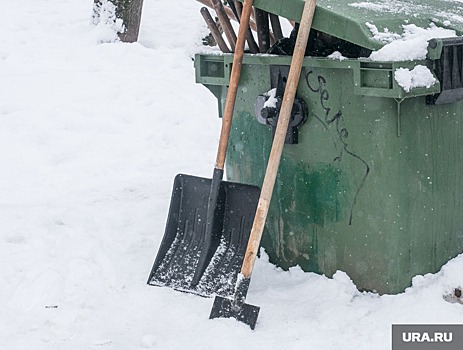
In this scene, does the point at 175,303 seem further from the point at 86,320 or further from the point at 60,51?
the point at 60,51

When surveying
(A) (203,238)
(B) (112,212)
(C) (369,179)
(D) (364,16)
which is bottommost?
(B) (112,212)

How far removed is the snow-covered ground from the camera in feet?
12.6

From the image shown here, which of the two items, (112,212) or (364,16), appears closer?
(364,16)

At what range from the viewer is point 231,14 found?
16.8 ft

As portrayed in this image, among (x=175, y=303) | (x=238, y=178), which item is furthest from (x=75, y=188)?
(x=175, y=303)

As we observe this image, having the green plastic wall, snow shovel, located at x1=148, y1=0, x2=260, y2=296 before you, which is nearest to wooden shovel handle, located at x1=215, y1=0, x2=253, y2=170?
snow shovel, located at x1=148, y1=0, x2=260, y2=296

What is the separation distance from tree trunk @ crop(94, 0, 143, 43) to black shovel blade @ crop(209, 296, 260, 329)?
18.8ft

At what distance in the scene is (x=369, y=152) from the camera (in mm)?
3963

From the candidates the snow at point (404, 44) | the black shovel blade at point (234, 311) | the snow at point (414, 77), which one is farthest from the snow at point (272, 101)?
the black shovel blade at point (234, 311)

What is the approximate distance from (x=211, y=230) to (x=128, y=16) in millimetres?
5359

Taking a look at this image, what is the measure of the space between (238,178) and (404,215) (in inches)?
47.1

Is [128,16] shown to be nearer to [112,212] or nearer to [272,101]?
[112,212]

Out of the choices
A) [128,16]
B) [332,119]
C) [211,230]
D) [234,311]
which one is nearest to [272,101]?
[332,119]

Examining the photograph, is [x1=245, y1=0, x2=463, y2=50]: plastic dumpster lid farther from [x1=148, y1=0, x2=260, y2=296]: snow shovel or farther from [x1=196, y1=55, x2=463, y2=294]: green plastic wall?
[x1=148, y1=0, x2=260, y2=296]: snow shovel
